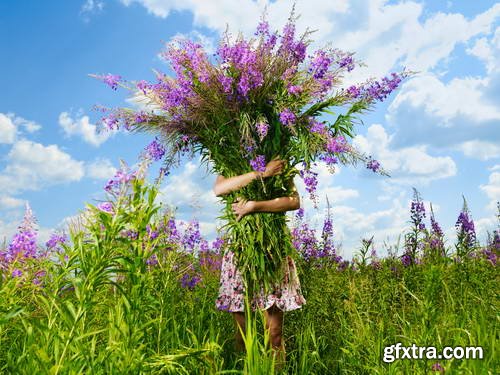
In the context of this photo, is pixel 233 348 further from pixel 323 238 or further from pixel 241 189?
pixel 323 238

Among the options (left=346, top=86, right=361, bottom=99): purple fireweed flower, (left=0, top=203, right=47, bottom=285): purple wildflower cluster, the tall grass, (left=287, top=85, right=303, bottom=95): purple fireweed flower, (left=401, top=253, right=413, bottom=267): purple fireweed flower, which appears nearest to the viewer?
the tall grass

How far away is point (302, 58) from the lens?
4.38 metres

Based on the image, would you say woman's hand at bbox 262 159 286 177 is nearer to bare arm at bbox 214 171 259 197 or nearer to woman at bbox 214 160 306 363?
woman at bbox 214 160 306 363

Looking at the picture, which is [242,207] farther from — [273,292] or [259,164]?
[273,292]

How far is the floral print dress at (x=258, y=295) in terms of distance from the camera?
4203 millimetres

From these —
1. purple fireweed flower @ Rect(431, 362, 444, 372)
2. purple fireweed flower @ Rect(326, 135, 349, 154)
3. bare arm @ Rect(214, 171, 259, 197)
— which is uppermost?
purple fireweed flower @ Rect(326, 135, 349, 154)

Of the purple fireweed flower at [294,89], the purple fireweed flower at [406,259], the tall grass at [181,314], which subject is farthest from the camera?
the purple fireweed flower at [406,259]

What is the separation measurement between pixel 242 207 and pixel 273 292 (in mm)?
725

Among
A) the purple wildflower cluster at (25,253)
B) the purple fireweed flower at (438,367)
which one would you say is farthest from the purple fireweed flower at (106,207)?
the purple fireweed flower at (438,367)

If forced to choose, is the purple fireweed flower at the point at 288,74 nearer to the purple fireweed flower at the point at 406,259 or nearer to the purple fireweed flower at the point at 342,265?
the purple fireweed flower at the point at 406,259

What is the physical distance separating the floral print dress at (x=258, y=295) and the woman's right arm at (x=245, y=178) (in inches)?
20.6

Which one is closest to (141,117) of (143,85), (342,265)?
(143,85)

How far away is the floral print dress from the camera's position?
165 inches

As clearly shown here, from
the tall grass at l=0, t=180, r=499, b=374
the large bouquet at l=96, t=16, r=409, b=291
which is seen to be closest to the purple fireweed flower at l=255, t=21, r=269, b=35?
the large bouquet at l=96, t=16, r=409, b=291
